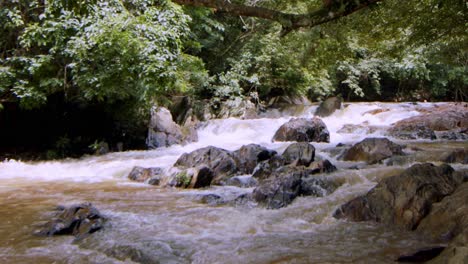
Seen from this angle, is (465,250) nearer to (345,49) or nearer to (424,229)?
(424,229)

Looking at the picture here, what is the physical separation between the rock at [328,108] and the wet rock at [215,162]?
848 cm

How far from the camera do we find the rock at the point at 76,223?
4219 mm

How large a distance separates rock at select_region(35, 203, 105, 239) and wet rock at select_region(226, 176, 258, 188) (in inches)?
108

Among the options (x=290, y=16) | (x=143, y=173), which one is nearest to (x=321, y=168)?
(x=143, y=173)

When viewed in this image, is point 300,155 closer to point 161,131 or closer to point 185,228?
point 185,228

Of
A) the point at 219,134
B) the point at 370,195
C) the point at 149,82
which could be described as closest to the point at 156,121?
the point at 219,134

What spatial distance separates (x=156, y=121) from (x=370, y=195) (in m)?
9.38

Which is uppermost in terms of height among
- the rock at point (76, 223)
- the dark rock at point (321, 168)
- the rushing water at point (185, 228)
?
the dark rock at point (321, 168)

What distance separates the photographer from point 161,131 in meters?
12.8

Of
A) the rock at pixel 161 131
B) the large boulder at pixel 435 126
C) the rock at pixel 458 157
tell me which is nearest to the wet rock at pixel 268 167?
the rock at pixel 458 157

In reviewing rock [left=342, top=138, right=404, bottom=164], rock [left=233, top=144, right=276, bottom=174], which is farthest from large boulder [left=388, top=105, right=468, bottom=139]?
rock [left=233, top=144, right=276, bottom=174]

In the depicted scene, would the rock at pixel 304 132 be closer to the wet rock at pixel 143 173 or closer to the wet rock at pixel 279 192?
the wet rock at pixel 143 173

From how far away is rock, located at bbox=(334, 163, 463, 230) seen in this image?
4.30 m

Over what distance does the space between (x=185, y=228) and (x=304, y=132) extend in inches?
302
